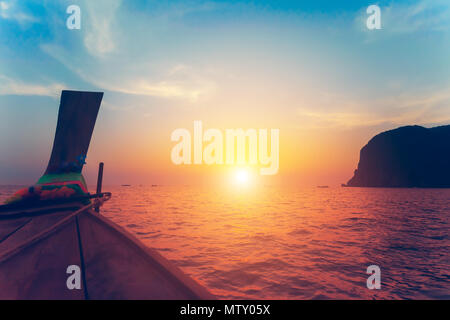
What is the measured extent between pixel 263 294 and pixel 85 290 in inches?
138

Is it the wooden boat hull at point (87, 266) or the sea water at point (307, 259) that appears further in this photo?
A: the sea water at point (307, 259)

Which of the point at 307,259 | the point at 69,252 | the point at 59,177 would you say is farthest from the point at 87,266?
the point at 307,259

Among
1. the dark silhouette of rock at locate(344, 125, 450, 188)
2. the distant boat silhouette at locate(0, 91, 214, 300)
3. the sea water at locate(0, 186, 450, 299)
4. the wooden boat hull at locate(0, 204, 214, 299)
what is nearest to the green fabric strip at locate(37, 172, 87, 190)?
the distant boat silhouette at locate(0, 91, 214, 300)

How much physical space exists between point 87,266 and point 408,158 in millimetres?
134124

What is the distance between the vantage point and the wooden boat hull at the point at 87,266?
9.07ft

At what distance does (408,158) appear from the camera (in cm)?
10550

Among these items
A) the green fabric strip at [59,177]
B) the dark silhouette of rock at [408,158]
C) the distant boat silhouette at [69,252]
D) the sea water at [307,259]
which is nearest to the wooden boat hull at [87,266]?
the distant boat silhouette at [69,252]

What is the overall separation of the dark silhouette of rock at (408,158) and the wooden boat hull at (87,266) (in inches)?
5124

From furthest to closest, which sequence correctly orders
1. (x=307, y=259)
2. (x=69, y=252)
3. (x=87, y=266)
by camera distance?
(x=307, y=259)
(x=69, y=252)
(x=87, y=266)

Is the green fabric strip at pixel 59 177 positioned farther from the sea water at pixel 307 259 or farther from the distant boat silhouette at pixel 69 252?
the sea water at pixel 307 259

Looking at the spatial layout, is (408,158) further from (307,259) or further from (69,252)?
(69,252)

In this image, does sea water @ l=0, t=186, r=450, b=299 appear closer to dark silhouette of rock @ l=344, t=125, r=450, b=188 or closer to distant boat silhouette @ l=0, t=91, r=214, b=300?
distant boat silhouette @ l=0, t=91, r=214, b=300

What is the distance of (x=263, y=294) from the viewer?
4871mm
